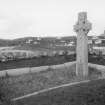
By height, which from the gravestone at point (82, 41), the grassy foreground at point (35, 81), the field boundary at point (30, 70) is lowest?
the grassy foreground at point (35, 81)

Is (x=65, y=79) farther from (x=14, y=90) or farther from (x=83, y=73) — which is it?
(x=14, y=90)

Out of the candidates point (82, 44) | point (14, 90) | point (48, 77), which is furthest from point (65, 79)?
point (14, 90)

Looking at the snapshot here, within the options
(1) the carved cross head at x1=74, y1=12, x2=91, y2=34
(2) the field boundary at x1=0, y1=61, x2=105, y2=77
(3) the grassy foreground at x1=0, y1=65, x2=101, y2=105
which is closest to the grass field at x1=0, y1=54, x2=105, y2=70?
(2) the field boundary at x1=0, y1=61, x2=105, y2=77

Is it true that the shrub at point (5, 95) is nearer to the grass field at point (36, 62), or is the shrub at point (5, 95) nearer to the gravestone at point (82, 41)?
the grass field at point (36, 62)

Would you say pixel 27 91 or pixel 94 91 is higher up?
pixel 94 91

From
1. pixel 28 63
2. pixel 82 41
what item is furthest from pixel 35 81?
pixel 28 63

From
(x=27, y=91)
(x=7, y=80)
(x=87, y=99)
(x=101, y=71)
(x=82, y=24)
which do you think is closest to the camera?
(x=87, y=99)

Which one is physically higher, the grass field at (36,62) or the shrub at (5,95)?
the grass field at (36,62)

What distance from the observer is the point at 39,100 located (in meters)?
5.26

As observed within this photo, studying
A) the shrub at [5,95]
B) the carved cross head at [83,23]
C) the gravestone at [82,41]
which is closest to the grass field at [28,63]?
the shrub at [5,95]

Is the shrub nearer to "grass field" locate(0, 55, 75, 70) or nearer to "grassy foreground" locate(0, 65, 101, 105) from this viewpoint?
"grassy foreground" locate(0, 65, 101, 105)

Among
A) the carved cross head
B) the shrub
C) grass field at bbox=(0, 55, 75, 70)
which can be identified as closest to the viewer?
the shrub

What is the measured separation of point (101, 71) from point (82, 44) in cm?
247

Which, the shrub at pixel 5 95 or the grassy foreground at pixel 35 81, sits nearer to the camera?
the shrub at pixel 5 95
